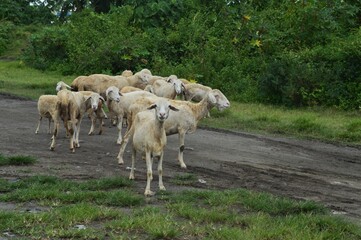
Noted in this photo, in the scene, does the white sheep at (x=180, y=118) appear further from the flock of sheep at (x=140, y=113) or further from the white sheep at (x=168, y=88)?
the white sheep at (x=168, y=88)

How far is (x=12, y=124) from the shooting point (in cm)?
1722

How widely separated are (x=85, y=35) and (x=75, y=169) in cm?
2176

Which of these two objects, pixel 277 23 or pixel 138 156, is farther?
pixel 277 23

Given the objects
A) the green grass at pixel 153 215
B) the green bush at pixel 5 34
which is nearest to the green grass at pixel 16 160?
the green grass at pixel 153 215

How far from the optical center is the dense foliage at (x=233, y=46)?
22.3 m

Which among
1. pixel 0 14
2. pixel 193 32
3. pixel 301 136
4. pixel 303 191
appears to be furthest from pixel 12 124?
pixel 0 14

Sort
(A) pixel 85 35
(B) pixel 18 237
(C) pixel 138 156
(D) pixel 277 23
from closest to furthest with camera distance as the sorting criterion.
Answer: (B) pixel 18 237 → (C) pixel 138 156 → (D) pixel 277 23 → (A) pixel 85 35

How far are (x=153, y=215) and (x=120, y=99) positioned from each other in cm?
677

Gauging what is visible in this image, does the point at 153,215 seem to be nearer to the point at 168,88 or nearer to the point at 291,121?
the point at 168,88

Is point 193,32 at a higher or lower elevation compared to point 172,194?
higher

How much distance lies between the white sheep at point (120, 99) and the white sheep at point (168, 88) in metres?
3.23

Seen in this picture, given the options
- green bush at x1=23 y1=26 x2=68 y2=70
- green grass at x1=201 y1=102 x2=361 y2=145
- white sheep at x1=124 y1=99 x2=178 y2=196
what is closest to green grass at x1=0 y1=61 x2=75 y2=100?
green bush at x1=23 y1=26 x2=68 y2=70

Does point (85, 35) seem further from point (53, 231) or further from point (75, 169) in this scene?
point (53, 231)

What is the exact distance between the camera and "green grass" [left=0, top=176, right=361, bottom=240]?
25.3ft
